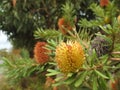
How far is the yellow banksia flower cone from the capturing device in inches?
28.4

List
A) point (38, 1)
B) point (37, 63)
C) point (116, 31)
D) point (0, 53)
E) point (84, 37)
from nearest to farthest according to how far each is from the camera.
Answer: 1. point (116, 31)
2. point (37, 63)
3. point (84, 37)
4. point (38, 1)
5. point (0, 53)

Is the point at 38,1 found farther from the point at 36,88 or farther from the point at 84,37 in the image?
the point at 84,37

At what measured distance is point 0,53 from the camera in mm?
6574

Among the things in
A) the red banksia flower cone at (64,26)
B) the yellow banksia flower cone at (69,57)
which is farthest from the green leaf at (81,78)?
the red banksia flower cone at (64,26)

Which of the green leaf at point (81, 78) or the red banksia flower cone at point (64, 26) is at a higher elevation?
the red banksia flower cone at point (64, 26)

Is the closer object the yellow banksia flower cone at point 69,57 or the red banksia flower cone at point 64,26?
the yellow banksia flower cone at point 69,57

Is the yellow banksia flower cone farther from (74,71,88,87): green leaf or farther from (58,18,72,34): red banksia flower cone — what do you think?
(58,18,72,34): red banksia flower cone

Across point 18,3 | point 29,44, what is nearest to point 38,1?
point 18,3

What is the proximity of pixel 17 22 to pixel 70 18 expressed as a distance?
4.43 m

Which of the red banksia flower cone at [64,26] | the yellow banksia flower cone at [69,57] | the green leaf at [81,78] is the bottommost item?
the green leaf at [81,78]

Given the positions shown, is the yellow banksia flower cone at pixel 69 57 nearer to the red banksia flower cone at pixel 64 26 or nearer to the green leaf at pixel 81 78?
the green leaf at pixel 81 78

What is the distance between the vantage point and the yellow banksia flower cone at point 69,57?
72 centimetres

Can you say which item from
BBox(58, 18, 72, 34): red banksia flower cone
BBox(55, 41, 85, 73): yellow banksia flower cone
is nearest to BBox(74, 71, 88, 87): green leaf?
BBox(55, 41, 85, 73): yellow banksia flower cone

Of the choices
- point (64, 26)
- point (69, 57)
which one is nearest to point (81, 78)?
point (69, 57)
